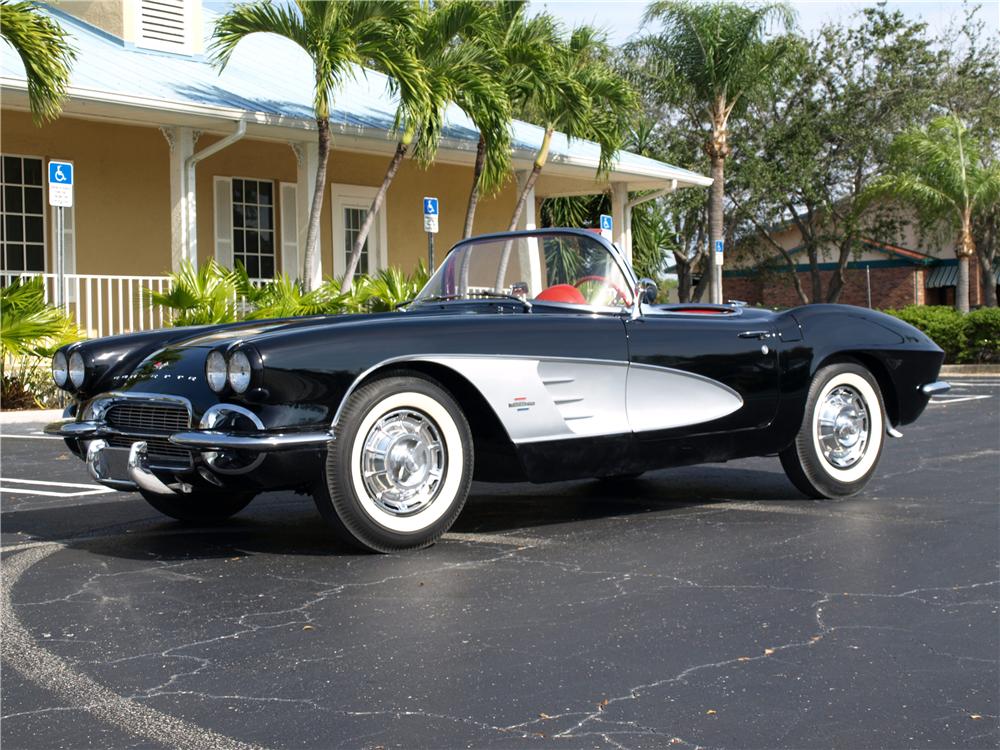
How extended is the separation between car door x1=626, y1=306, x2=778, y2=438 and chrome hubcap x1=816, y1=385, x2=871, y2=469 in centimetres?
46

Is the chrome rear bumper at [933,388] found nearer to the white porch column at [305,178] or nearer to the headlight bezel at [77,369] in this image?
the headlight bezel at [77,369]

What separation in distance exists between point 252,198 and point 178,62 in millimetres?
2299

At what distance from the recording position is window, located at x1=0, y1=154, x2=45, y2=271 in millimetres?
16000

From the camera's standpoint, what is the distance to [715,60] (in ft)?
90.3

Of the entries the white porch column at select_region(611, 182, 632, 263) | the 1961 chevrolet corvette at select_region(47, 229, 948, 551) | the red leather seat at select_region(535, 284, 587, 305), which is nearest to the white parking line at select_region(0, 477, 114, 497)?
the 1961 chevrolet corvette at select_region(47, 229, 948, 551)

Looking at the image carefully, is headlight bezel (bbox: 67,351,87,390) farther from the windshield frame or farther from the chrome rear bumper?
the chrome rear bumper

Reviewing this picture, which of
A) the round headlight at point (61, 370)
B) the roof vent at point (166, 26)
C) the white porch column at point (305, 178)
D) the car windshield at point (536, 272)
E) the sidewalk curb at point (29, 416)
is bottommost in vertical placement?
the sidewalk curb at point (29, 416)

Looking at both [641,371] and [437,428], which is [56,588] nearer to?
[437,428]

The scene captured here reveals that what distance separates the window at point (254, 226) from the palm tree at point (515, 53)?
343 cm

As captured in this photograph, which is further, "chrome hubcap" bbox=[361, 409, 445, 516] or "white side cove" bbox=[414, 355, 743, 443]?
"white side cove" bbox=[414, 355, 743, 443]

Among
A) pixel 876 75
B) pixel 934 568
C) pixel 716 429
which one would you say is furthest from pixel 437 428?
pixel 876 75

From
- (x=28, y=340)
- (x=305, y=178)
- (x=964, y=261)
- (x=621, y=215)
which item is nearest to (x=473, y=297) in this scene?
(x=28, y=340)

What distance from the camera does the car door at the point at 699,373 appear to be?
605 centimetres

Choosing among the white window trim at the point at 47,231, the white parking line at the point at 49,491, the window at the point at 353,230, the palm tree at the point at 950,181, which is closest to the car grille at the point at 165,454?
the white parking line at the point at 49,491
